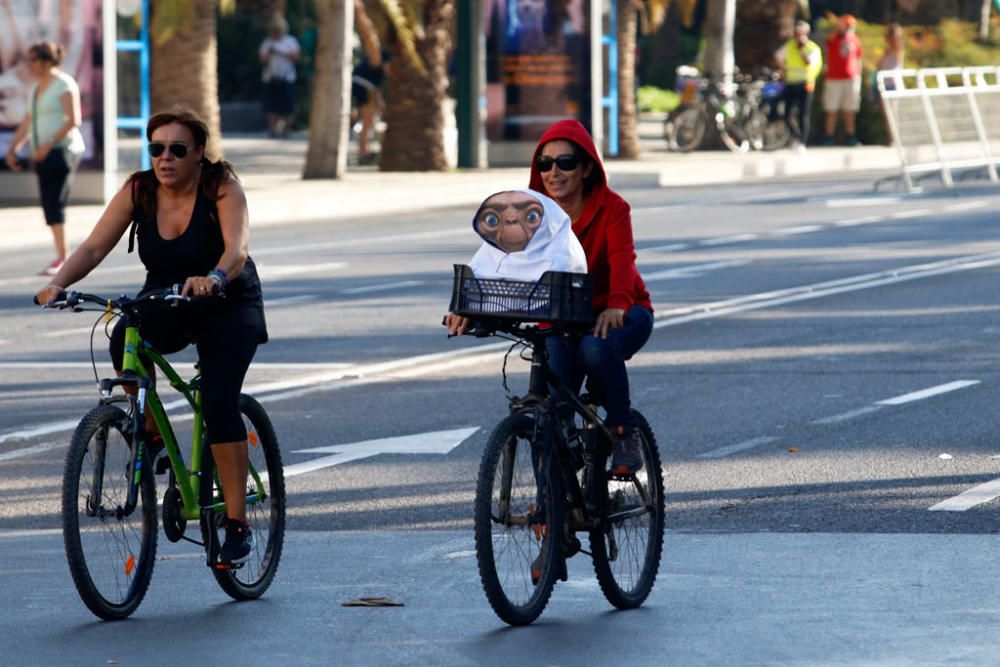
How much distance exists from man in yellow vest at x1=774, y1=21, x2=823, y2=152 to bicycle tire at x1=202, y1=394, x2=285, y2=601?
29344mm

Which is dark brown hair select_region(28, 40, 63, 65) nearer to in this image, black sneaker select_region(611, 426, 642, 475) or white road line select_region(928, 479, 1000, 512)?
white road line select_region(928, 479, 1000, 512)

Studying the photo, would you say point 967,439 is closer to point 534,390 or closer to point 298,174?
point 534,390

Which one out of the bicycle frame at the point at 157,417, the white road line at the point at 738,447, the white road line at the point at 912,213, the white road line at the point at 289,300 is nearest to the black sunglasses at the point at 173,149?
the bicycle frame at the point at 157,417

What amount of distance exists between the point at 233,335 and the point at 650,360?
6.44 meters

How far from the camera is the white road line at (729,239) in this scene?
20672 millimetres

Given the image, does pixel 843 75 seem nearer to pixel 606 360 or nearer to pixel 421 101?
pixel 421 101

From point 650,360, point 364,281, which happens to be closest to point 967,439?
point 650,360

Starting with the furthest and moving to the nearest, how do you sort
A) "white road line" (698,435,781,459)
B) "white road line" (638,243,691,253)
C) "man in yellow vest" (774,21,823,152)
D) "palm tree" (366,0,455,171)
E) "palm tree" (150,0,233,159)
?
"man in yellow vest" (774,21,823,152)
"palm tree" (366,0,455,171)
"palm tree" (150,0,233,159)
"white road line" (638,243,691,253)
"white road line" (698,435,781,459)

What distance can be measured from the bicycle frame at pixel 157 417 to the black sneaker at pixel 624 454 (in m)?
1.24

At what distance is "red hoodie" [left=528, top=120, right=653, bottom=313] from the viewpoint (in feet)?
21.4

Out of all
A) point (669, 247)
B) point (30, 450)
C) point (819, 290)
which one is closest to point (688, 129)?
point (669, 247)

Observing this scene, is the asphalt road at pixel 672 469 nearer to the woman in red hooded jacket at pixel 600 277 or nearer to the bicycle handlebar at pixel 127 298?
the woman in red hooded jacket at pixel 600 277

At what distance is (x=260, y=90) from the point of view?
45.8 metres

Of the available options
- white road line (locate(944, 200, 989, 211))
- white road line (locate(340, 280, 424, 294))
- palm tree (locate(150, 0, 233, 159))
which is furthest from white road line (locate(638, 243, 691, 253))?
palm tree (locate(150, 0, 233, 159))
